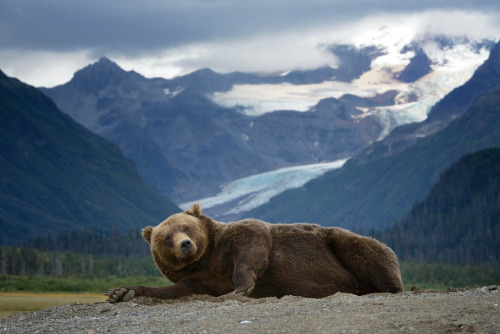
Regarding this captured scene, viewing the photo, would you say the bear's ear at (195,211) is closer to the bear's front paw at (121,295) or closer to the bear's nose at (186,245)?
the bear's nose at (186,245)

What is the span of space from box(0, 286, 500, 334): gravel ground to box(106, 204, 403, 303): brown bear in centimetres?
106

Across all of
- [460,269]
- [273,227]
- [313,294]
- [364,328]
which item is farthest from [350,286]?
[460,269]

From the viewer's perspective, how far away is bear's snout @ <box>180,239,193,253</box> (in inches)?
738

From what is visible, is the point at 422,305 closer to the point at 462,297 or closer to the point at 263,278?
the point at 462,297

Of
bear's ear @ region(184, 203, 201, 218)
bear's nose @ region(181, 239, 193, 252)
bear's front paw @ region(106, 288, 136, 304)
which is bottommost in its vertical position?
bear's front paw @ region(106, 288, 136, 304)

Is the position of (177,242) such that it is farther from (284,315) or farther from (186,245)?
(284,315)

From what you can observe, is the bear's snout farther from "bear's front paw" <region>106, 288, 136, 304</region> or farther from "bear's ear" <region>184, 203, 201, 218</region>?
"bear's ear" <region>184, 203, 201, 218</region>

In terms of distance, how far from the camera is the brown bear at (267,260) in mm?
19578

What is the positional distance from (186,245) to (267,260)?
209 centimetres

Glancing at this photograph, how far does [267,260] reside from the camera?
1977 centimetres

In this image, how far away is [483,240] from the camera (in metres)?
187

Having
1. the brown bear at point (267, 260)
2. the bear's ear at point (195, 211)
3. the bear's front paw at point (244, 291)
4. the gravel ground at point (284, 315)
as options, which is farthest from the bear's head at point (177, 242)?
the bear's front paw at point (244, 291)

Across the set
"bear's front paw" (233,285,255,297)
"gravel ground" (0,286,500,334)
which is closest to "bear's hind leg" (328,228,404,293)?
"gravel ground" (0,286,500,334)

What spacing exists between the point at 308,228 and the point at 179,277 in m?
3.46
